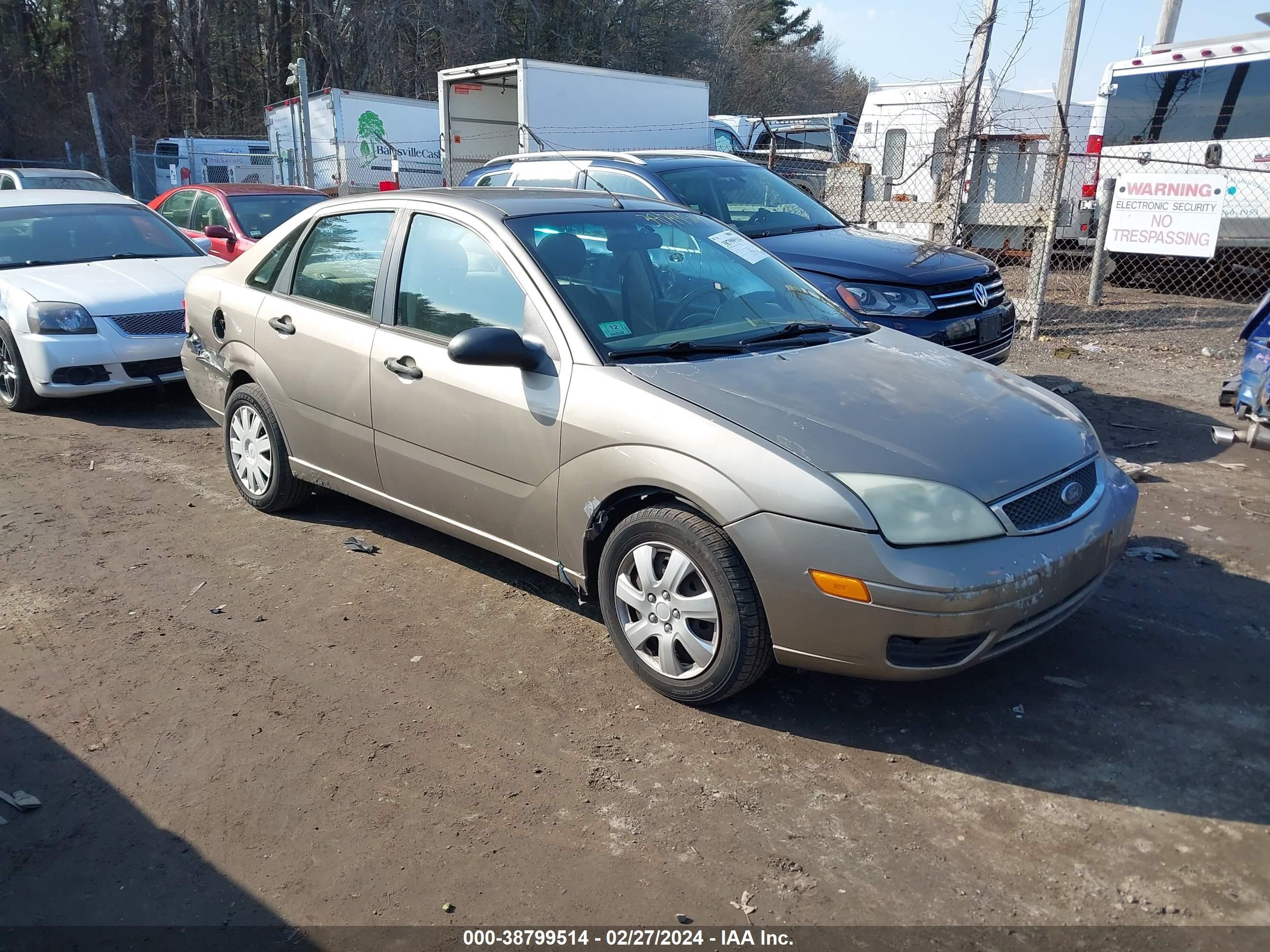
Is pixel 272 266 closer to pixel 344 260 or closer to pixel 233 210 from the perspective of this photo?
pixel 344 260

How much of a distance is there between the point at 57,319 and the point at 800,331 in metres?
5.85

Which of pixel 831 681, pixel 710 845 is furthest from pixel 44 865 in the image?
pixel 831 681

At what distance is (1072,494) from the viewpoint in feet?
11.7

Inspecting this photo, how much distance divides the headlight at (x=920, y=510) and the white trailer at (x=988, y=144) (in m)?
10.3

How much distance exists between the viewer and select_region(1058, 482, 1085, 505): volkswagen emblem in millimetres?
3533

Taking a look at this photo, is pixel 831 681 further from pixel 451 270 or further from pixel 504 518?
pixel 451 270

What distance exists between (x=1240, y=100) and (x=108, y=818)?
14.3 meters

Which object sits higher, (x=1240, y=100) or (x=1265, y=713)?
(x=1240, y=100)

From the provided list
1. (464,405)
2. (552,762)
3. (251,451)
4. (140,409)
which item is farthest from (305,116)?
(552,762)

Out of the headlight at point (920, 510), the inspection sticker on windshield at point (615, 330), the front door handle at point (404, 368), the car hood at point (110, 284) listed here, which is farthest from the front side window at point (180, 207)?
the headlight at point (920, 510)

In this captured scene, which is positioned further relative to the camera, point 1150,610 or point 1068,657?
point 1150,610

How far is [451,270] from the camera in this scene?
14.4ft

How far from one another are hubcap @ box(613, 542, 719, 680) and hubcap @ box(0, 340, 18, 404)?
6.24 metres

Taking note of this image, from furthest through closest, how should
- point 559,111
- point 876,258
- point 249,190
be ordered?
point 559,111 < point 249,190 < point 876,258
